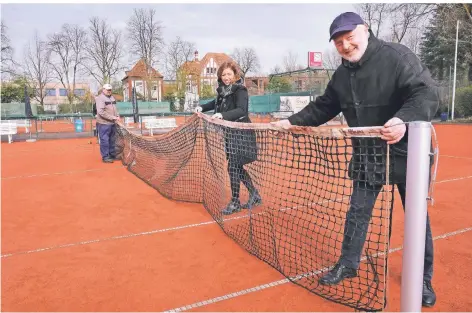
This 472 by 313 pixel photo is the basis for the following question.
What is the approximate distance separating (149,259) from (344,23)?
2.53 meters

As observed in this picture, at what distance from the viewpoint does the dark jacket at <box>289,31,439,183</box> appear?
2.26 meters

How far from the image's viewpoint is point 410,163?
1.84m

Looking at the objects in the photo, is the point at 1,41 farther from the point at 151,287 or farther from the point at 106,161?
the point at 151,287

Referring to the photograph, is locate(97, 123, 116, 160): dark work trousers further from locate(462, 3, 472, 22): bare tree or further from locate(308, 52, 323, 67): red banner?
locate(462, 3, 472, 22): bare tree

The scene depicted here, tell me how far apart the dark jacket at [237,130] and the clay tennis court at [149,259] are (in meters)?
0.86

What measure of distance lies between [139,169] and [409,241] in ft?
21.8

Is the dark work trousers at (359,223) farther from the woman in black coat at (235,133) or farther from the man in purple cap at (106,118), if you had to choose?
the man in purple cap at (106,118)

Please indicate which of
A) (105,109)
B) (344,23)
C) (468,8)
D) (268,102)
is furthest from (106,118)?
(468,8)

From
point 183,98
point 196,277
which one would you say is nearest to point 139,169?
point 196,277

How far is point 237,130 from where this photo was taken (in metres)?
4.30

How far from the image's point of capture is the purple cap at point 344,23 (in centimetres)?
238

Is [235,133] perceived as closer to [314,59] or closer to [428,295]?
[428,295]

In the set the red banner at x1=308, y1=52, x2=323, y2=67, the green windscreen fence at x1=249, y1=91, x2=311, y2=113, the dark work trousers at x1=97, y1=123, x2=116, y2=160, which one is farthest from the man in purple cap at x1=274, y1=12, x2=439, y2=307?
the red banner at x1=308, y1=52, x2=323, y2=67

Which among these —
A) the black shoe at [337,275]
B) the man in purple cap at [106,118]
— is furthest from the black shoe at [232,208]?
the man in purple cap at [106,118]
